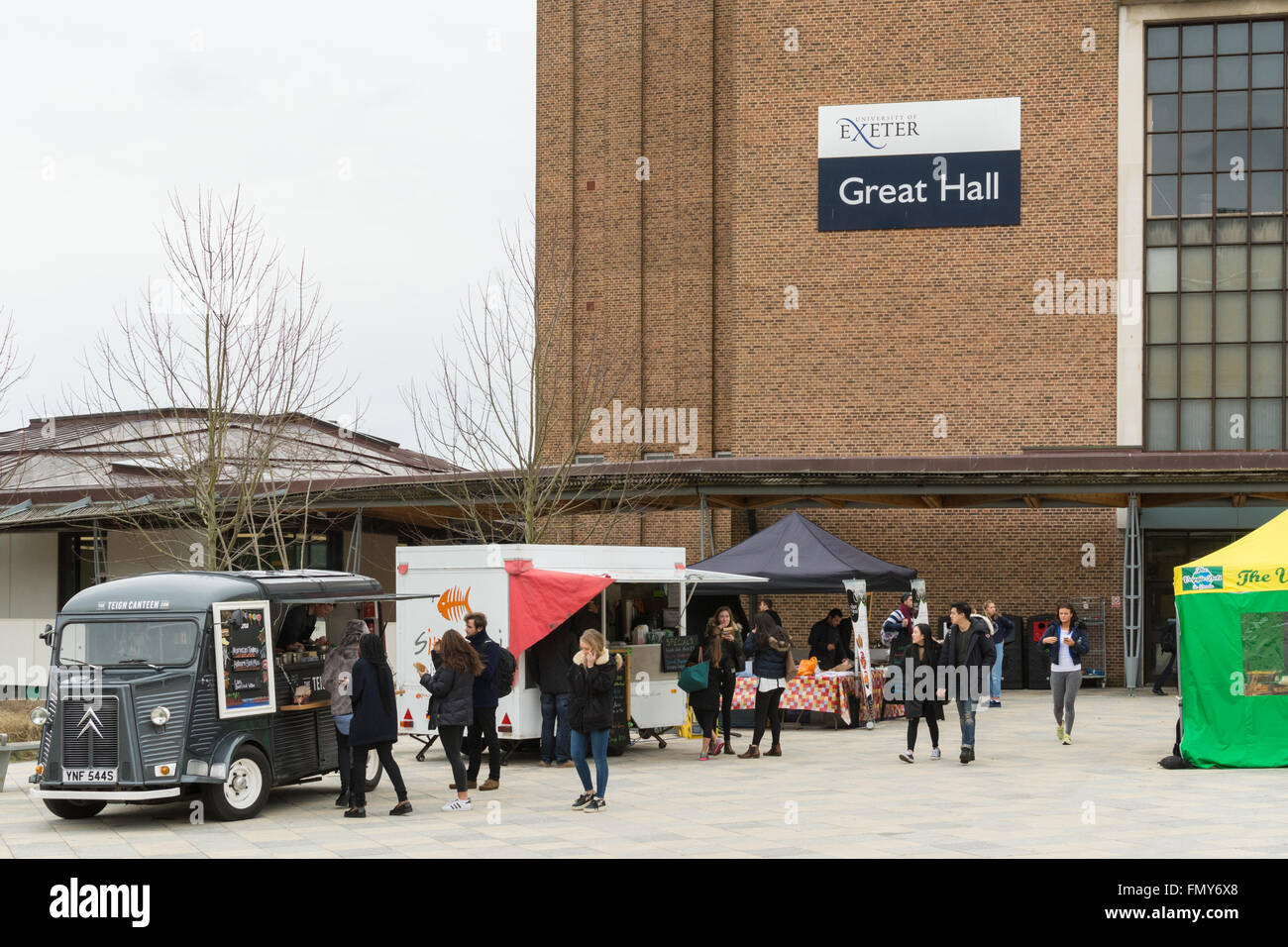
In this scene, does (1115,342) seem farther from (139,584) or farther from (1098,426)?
(139,584)

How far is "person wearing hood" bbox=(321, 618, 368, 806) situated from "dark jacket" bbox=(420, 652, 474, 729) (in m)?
0.68

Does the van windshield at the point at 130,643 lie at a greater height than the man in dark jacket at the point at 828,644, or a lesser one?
greater

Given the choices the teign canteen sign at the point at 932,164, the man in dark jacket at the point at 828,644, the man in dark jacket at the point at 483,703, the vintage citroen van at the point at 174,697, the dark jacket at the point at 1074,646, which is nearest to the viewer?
the vintage citroen van at the point at 174,697

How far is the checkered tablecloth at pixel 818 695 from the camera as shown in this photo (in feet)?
69.3

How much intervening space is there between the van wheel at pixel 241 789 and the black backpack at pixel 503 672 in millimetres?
2703

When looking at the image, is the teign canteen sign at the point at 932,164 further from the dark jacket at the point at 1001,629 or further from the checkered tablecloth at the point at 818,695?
the checkered tablecloth at the point at 818,695

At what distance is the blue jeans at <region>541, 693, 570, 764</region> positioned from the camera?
54.7 ft

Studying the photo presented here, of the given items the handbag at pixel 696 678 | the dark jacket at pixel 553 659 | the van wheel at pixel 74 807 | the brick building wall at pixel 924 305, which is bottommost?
the van wheel at pixel 74 807

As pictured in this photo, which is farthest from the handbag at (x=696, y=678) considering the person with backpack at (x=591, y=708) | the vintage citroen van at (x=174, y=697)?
the vintage citroen van at (x=174, y=697)

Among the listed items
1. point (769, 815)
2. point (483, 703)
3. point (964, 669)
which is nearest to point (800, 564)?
point (964, 669)

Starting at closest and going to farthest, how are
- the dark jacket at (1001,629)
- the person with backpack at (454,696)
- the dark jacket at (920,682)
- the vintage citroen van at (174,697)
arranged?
1. the vintage citroen van at (174,697)
2. the person with backpack at (454,696)
3. the dark jacket at (920,682)
4. the dark jacket at (1001,629)

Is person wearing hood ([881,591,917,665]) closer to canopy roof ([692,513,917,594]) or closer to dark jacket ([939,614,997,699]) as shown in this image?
canopy roof ([692,513,917,594])

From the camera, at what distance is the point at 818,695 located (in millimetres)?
21484
